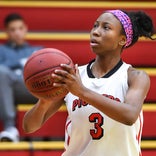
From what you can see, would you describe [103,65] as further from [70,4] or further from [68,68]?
[70,4]

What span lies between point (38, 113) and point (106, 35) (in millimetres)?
466

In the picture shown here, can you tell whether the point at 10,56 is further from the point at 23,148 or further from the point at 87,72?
the point at 87,72

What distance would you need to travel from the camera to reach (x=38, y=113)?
101 inches

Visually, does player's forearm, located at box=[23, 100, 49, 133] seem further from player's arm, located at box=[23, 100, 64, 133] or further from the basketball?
the basketball

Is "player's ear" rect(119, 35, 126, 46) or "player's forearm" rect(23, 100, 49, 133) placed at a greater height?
"player's ear" rect(119, 35, 126, 46)

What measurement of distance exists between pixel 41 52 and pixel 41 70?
12 centimetres

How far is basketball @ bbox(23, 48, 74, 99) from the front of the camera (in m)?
2.31

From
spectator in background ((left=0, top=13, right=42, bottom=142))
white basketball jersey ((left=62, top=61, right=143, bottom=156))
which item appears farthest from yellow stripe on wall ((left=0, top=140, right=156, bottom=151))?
white basketball jersey ((left=62, top=61, right=143, bottom=156))

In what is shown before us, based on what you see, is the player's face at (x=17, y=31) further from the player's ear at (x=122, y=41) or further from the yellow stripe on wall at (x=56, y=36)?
the player's ear at (x=122, y=41)

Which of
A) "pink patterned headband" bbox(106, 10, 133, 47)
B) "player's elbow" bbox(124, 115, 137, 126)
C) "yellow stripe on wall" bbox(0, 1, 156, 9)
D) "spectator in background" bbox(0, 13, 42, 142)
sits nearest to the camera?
"player's elbow" bbox(124, 115, 137, 126)

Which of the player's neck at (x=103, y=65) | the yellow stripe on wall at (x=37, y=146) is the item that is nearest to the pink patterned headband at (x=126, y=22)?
the player's neck at (x=103, y=65)

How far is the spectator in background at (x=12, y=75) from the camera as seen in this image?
14.0ft

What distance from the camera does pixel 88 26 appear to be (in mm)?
5570

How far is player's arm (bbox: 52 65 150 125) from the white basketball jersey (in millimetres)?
86
